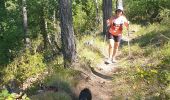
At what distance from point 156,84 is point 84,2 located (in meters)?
A: 26.7

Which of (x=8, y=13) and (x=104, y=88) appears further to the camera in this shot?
(x=8, y=13)

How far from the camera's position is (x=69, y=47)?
11.3 m

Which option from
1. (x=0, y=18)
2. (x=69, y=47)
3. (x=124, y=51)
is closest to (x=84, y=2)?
(x=0, y=18)

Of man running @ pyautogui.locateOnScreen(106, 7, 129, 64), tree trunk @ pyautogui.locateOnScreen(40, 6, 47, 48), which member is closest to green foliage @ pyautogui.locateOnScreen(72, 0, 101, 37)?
tree trunk @ pyautogui.locateOnScreen(40, 6, 47, 48)

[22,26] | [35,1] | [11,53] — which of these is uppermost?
[35,1]

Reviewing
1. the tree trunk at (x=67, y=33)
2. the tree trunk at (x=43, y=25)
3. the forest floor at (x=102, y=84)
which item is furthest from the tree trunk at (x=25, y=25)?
the tree trunk at (x=67, y=33)

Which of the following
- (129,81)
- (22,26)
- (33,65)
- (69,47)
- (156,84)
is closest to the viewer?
(156,84)

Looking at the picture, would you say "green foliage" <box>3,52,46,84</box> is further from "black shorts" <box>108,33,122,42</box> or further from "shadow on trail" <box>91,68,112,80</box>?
"shadow on trail" <box>91,68,112,80</box>

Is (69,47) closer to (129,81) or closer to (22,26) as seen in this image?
(129,81)

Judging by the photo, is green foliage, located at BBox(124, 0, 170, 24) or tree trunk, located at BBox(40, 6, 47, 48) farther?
tree trunk, located at BBox(40, 6, 47, 48)

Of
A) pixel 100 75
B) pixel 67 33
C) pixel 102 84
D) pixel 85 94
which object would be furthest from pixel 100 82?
pixel 85 94

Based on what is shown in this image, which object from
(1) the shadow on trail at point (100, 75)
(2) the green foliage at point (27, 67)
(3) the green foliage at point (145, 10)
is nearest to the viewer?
(1) the shadow on trail at point (100, 75)

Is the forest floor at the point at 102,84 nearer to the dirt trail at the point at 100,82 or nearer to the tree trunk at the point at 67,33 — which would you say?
the dirt trail at the point at 100,82

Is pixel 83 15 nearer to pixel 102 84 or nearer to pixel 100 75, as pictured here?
pixel 100 75
